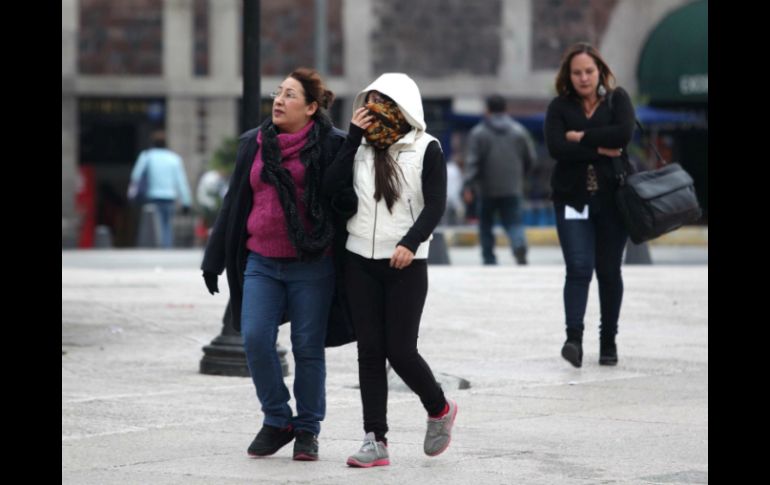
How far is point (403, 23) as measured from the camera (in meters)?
33.8

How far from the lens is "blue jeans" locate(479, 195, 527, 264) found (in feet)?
61.1

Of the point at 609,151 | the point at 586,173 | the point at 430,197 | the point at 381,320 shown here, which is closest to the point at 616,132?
the point at 609,151

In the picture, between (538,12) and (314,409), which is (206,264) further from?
(538,12)

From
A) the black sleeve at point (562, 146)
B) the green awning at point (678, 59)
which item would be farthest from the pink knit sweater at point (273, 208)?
the green awning at point (678, 59)

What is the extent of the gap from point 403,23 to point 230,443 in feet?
87.5

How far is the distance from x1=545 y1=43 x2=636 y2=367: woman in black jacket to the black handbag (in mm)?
105

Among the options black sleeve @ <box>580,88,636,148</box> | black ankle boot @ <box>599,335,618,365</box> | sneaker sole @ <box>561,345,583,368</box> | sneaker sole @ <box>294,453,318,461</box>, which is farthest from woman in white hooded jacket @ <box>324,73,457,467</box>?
black ankle boot @ <box>599,335,618,365</box>

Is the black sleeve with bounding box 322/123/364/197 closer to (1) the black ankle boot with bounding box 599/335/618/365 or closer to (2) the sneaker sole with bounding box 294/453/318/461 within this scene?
(2) the sneaker sole with bounding box 294/453/318/461

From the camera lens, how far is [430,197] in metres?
7.06

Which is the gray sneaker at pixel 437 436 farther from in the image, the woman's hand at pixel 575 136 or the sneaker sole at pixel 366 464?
the woman's hand at pixel 575 136

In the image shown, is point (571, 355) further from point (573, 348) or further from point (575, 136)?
point (575, 136)

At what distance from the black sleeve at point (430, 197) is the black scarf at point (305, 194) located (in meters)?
0.34

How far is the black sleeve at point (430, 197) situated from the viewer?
6988mm

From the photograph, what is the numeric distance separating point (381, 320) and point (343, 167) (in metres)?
0.63
